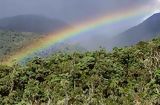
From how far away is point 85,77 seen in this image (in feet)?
245

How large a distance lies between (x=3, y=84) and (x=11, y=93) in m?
6.47

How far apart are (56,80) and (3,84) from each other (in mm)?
11689

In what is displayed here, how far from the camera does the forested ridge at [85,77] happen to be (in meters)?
64.9

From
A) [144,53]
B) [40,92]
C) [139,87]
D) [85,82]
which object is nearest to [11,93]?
[40,92]

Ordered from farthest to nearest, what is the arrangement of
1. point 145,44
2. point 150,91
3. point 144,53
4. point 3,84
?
point 145,44 < point 144,53 < point 3,84 < point 150,91

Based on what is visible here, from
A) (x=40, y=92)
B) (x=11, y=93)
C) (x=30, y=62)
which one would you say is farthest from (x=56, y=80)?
(x=30, y=62)

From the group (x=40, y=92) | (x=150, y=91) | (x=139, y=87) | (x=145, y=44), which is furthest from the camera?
→ (x=145, y=44)

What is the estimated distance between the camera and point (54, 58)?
90.1 meters

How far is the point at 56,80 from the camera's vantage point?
73688 mm

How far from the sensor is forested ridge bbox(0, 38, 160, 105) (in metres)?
64.9

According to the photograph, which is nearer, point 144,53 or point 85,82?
point 85,82

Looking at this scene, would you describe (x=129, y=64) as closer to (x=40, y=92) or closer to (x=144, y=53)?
(x=144, y=53)

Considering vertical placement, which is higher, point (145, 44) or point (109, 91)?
point (145, 44)

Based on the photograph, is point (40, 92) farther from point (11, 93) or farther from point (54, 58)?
point (54, 58)
